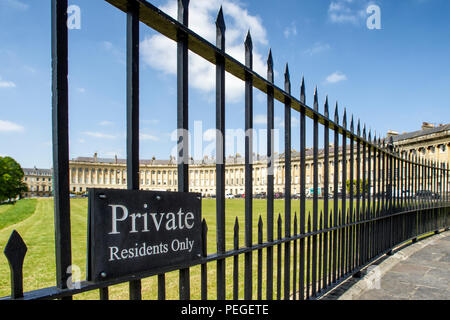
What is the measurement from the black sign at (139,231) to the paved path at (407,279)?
278 centimetres

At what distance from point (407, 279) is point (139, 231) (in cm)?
459

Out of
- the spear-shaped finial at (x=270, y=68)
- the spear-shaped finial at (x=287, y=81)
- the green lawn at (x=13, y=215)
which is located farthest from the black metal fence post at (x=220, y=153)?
the green lawn at (x=13, y=215)

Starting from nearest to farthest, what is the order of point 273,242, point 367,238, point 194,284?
point 273,242
point 194,284
point 367,238

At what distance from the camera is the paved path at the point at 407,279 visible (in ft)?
12.7

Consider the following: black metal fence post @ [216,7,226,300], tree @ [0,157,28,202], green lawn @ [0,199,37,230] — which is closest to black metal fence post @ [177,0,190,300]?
black metal fence post @ [216,7,226,300]

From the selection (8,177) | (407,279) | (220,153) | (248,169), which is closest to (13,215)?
(407,279)

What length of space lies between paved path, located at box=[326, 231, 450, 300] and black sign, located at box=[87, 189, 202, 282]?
9.13 feet

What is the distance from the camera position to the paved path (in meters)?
3.87

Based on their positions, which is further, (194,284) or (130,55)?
(194,284)

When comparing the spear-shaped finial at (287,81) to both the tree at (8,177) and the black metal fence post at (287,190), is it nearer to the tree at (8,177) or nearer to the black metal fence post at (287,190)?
the black metal fence post at (287,190)
